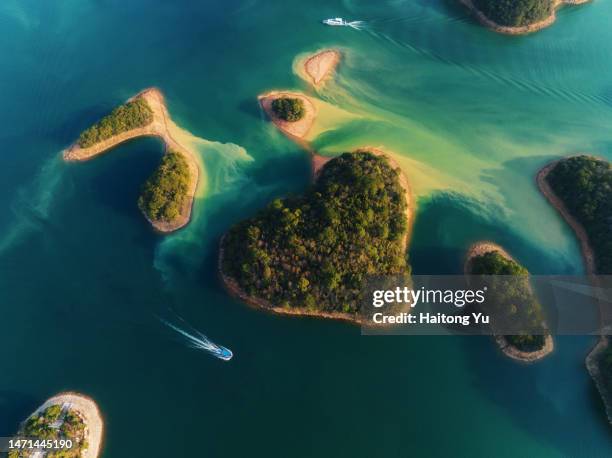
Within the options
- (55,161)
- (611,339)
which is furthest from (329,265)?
(55,161)

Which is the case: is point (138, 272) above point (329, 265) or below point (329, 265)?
below

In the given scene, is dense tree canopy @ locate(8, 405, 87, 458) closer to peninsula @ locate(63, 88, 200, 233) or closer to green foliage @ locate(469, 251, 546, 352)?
peninsula @ locate(63, 88, 200, 233)

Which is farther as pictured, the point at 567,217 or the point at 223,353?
the point at 567,217

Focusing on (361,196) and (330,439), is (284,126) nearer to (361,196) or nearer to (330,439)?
(361,196)

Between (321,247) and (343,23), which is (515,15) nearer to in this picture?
(343,23)

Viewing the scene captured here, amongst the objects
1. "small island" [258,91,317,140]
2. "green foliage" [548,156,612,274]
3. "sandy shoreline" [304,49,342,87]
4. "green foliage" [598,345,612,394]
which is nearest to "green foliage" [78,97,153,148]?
"small island" [258,91,317,140]

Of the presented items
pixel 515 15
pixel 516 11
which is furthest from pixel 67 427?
pixel 516 11

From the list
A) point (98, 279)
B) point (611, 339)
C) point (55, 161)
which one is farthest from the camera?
point (55, 161)
